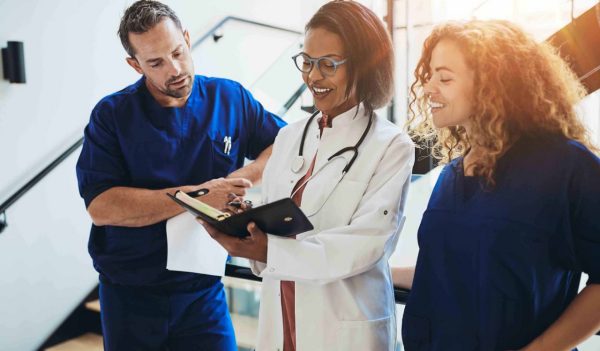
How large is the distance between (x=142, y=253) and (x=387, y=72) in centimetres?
89

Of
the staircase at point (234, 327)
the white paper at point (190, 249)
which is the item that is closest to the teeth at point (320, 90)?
the white paper at point (190, 249)

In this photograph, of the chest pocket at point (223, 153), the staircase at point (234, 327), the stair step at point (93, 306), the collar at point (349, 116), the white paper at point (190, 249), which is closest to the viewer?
the collar at point (349, 116)

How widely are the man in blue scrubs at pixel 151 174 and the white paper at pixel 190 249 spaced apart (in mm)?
43

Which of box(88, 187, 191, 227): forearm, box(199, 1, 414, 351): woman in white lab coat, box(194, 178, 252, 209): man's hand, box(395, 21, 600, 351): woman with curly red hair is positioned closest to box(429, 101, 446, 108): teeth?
box(395, 21, 600, 351): woman with curly red hair

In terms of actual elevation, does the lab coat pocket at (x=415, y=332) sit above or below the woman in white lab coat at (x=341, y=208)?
below

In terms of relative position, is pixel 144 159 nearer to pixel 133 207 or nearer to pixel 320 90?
pixel 133 207

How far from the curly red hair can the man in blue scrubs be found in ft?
2.50

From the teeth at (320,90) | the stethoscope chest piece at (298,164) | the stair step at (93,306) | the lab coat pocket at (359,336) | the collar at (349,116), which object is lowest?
the stair step at (93,306)

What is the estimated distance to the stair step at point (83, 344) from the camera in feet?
9.32

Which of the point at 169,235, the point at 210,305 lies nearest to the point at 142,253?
the point at 169,235

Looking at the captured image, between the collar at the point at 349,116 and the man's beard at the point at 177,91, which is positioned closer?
the collar at the point at 349,116

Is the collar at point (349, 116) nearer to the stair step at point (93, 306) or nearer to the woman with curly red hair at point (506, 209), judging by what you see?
the woman with curly red hair at point (506, 209)

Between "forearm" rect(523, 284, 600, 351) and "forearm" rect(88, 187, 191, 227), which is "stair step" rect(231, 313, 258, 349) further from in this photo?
"forearm" rect(523, 284, 600, 351)

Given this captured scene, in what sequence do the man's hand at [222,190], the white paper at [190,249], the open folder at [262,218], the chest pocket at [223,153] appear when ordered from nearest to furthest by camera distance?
the open folder at [262,218] → the man's hand at [222,190] → the white paper at [190,249] → the chest pocket at [223,153]
